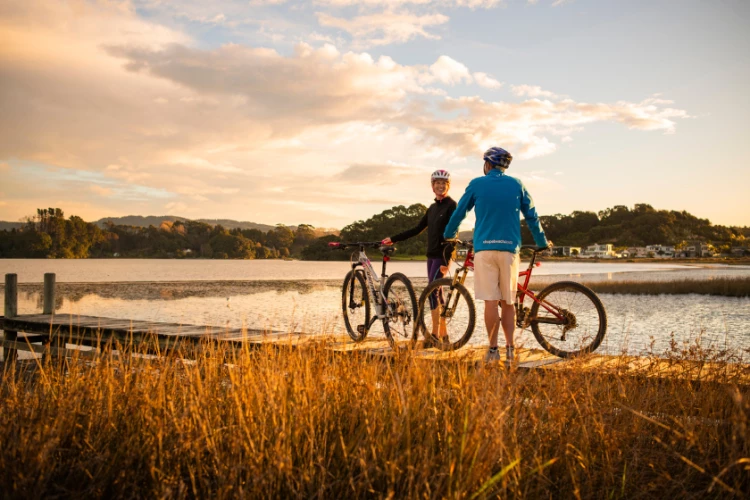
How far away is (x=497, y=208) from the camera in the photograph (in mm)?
5418

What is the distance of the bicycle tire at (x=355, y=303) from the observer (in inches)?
281

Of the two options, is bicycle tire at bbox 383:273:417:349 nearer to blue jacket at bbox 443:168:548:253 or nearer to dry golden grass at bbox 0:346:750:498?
blue jacket at bbox 443:168:548:253

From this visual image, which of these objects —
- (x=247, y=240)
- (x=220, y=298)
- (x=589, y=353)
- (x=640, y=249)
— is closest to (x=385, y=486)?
(x=589, y=353)

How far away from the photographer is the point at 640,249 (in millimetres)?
141125

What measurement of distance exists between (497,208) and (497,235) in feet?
0.86

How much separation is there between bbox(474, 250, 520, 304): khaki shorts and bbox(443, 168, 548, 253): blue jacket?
76 mm

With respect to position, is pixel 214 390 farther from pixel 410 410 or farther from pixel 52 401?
pixel 410 410

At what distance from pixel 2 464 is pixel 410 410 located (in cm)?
229

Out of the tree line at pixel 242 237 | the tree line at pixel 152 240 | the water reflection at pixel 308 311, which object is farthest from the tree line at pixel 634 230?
the water reflection at pixel 308 311

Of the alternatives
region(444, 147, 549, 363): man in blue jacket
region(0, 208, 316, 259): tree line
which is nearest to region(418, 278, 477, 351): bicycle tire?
region(444, 147, 549, 363): man in blue jacket

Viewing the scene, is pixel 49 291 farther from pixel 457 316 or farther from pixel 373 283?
pixel 457 316

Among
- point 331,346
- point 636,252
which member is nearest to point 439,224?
point 331,346

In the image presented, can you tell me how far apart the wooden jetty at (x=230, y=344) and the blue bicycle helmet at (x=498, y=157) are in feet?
6.23

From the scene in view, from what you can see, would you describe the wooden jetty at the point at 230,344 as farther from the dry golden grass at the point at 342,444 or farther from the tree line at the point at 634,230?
the tree line at the point at 634,230
